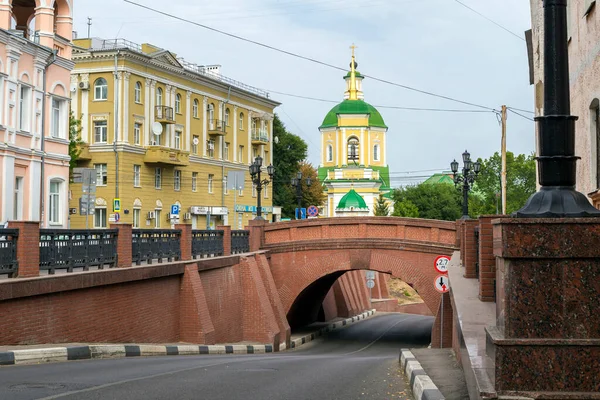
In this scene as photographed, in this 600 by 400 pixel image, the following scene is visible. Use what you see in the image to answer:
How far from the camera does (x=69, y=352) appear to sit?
1391 centimetres

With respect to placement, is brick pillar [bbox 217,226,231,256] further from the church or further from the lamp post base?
the church

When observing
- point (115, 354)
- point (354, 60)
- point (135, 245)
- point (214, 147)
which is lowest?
point (115, 354)

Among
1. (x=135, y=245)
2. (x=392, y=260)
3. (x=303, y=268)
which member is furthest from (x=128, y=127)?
(x=135, y=245)

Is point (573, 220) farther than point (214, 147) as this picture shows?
No

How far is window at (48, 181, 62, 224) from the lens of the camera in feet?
110

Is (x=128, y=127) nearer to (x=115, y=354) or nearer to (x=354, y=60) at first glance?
(x=115, y=354)

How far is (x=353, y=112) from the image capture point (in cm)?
9544

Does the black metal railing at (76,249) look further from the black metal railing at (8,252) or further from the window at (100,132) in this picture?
the window at (100,132)

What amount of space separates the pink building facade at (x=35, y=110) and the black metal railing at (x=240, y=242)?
7631 millimetres

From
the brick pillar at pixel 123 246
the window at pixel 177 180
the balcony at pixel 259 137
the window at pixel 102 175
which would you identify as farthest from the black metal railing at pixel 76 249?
the balcony at pixel 259 137

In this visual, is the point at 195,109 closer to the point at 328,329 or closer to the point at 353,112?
the point at 328,329

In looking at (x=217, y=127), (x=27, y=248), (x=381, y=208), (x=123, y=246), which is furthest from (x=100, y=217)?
(x=381, y=208)

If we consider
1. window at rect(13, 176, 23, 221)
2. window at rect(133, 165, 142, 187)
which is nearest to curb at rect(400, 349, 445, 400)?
window at rect(13, 176, 23, 221)

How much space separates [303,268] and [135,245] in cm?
1387
